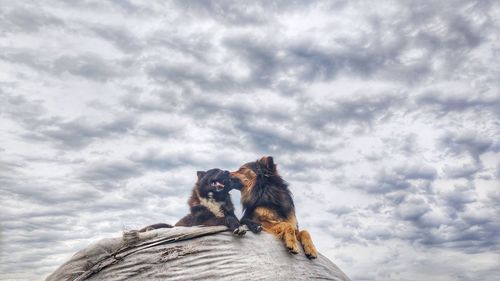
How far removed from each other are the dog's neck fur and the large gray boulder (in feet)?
8.09

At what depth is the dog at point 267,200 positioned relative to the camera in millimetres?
4023

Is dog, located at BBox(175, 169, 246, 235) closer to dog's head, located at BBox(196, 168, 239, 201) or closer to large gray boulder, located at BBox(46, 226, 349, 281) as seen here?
dog's head, located at BBox(196, 168, 239, 201)

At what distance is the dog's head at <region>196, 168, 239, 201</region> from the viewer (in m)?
6.19

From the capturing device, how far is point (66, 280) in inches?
127

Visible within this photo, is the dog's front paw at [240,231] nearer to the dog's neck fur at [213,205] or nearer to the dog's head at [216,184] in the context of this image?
the dog's neck fur at [213,205]

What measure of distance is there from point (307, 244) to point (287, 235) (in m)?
0.21

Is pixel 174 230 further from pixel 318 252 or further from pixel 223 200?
pixel 223 200

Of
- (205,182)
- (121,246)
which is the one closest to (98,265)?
(121,246)

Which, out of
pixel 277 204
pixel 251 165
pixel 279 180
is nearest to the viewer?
pixel 277 204

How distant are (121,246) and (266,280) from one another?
119 cm

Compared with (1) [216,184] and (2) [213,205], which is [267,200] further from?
(1) [216,184]

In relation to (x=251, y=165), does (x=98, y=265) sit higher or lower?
lower

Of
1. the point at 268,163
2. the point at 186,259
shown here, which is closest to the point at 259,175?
the point at 268,163

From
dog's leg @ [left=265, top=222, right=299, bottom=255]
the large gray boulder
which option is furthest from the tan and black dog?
the large gray boulder
